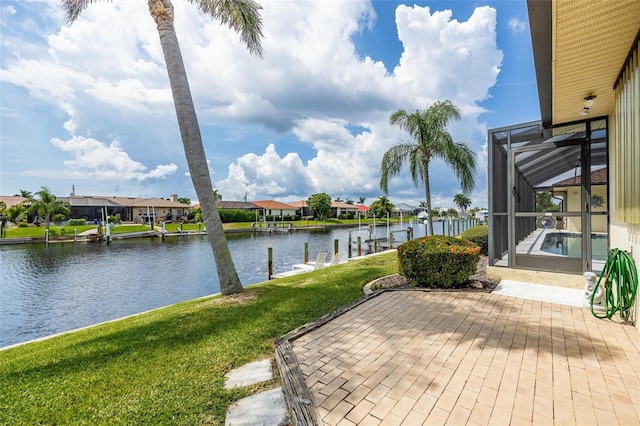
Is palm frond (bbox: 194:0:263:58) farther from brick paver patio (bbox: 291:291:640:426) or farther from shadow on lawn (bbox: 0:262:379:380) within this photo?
brick paver patio (bbox: 291:291:640:426)

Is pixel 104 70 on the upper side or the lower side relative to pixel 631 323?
upper

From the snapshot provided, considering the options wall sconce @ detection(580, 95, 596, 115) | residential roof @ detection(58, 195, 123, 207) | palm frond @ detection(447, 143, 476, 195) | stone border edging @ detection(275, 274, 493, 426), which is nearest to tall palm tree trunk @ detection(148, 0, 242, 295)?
stone border edging @ detection(275, 274, 493, 426)

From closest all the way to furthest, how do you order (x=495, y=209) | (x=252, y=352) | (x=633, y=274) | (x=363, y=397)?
(x=363, y=397)
(x=252, y=352)
(x=633, y=274)
(x=495, y=209)

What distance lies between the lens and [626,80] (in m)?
3.72

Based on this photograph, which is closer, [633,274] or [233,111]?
[633,274]

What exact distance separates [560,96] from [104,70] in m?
13.3

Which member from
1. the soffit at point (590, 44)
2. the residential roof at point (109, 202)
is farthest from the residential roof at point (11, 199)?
the soffit at point (590, 44)

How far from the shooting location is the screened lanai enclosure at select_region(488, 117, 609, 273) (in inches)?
240

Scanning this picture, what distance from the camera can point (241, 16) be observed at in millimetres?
6699

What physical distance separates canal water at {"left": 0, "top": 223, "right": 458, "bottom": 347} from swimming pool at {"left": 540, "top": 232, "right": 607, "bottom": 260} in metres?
10.2

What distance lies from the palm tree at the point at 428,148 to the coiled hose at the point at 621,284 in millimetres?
6506

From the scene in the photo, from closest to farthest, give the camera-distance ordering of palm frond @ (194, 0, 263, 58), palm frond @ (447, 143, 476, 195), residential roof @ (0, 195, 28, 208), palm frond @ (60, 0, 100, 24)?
1. palm frond @ (194, 0, 263, 58)
2. palm frond @ (60, 0, 100, 24)
3. palm frond @ (447, 143, 476, 195)
4. residential roof @ (0, 195, 28, 208)

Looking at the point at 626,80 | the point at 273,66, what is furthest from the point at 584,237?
the point at 273,66

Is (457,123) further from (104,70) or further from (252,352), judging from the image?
(104,70)
